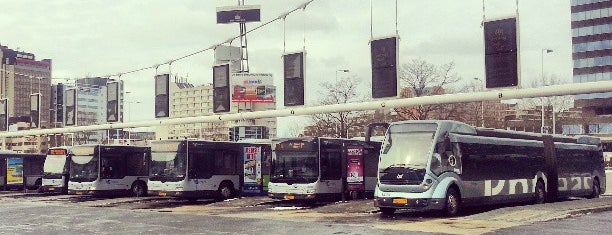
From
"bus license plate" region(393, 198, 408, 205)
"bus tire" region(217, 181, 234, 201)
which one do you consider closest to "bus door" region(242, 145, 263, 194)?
"bus tire" region(217, 181, 234, 201)

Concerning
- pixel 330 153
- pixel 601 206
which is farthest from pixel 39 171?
pixel 601 206

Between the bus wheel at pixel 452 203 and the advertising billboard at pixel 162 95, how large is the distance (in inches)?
698

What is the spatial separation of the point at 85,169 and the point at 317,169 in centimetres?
1375

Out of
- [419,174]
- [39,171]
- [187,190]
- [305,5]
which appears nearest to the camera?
[419,174]

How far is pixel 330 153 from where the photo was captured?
27.1 meters

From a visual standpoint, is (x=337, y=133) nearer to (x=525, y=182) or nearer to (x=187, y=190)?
(x=187, y=190)

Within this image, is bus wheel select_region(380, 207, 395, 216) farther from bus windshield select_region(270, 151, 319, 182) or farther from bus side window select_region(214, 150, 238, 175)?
bus side window select_region(214, 150, 238, 175)

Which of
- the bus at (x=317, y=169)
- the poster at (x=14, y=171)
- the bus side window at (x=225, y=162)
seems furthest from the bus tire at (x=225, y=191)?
the poster at (x=14, y=171)

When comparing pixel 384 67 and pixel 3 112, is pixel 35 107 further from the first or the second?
pixel 384 67

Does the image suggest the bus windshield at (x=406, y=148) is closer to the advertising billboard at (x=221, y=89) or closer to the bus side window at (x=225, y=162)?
the advertising billboard at (x=221, y=89)

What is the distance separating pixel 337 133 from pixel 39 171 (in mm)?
26259

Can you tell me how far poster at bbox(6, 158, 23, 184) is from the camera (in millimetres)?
43375

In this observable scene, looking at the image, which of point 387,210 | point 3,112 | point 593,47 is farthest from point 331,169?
point 593,47

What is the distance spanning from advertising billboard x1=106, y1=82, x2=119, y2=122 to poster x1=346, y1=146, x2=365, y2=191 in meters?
15.8
